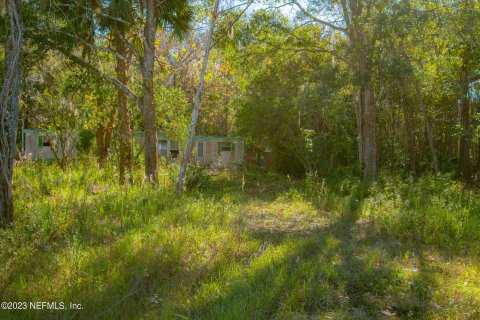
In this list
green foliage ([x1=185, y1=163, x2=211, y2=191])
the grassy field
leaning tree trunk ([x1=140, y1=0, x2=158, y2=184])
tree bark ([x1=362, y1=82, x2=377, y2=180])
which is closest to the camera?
the grassy field

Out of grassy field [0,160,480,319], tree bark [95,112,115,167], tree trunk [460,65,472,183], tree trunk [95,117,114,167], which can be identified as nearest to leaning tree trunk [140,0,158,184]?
grassy field [0,160,480,319]

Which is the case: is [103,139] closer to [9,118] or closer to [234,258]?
[9,118]

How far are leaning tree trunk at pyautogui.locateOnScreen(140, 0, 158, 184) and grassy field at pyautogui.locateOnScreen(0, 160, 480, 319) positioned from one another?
1.33 metres

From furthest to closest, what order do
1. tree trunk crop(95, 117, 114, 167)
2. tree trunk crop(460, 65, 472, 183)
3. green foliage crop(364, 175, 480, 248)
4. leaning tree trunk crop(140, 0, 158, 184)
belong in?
tree trunk crop(95, 117, 114, 167) → tree trunk crop(460, 65, 472, 183) → leaning tree trunk crop(140, 0, 158, 184) → green foliage crop(364, 175, 480, 248)

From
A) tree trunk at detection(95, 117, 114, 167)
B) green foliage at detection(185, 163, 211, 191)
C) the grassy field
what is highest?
tree trunk at detection(95, 117, 114, 167)

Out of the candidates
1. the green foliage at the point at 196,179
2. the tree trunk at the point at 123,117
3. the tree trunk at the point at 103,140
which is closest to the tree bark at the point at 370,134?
the green foliage at the point at 196,179

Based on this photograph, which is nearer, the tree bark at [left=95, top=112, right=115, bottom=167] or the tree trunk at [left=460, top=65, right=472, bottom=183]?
the tree trunk at [left=460, top=65, right=472, bottom=183]

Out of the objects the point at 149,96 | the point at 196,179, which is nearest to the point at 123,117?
the point at 149,96

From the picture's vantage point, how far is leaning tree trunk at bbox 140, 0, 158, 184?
916cm

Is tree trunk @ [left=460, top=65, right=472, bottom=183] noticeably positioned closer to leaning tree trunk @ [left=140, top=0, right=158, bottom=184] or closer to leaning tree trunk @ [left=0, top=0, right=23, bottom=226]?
leaning tree trunk @ [left=140, top=0, right=158, bottom=184]

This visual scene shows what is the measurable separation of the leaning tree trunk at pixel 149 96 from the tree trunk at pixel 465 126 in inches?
310

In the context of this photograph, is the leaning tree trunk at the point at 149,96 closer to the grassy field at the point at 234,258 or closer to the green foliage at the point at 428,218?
the grassy field at the point at 234,258

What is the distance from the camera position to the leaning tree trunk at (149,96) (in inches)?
360

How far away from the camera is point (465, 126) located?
447 inches
